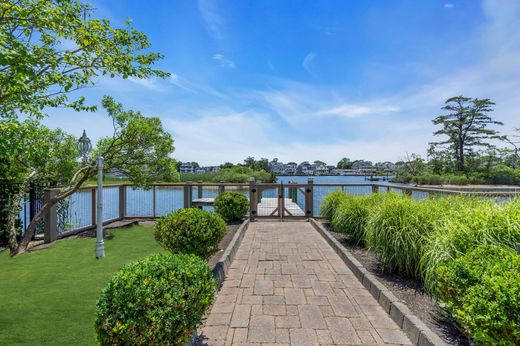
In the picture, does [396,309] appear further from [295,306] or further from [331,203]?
[331,203]

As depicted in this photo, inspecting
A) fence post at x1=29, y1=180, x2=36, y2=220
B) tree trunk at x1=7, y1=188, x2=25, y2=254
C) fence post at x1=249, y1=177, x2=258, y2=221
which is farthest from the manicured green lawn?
fence post at x1=249, y1=177, x2=258, y2=221

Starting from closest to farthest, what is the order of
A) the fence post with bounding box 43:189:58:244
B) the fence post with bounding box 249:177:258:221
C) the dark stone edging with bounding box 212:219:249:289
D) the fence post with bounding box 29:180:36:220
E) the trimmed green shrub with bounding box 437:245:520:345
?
the trimmed green shrub with bounding box 437:245:520:345 < the dark stone edging with bounding box 212:219:249:289 < the fence post with bounding box 43:189:58:244 < the fence post with bounding box 29:180:36:220 < the fence post with bounding box 249:177:258:221

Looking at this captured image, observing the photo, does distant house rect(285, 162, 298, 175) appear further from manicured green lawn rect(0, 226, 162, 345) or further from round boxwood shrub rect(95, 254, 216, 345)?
round boxwood shrub rect(95, 254, 216, 345)

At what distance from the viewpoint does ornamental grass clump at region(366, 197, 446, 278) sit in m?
3.46

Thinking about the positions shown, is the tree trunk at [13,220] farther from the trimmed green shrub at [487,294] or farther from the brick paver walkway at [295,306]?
the trimmed green shrub at [487,294]

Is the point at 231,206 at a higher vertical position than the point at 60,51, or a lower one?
lower

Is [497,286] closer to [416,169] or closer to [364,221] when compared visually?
[364,221]

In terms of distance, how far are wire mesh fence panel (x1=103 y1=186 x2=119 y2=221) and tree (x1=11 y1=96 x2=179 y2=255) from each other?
1456mm

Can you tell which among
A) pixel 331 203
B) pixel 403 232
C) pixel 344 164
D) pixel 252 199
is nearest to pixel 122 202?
pixel 252 199

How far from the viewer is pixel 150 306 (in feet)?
5.42

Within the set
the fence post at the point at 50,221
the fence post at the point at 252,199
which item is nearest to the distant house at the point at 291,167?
the fence post at the point at 252,199

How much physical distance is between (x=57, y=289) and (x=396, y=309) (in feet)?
13.0

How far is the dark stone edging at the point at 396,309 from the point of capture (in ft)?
7.18

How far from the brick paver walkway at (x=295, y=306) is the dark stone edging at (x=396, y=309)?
0.22 feet
